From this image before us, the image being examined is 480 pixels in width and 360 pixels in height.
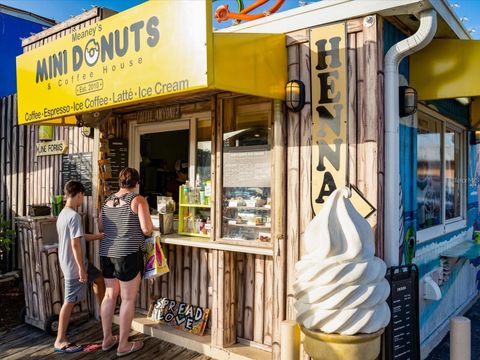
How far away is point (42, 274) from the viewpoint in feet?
15.4

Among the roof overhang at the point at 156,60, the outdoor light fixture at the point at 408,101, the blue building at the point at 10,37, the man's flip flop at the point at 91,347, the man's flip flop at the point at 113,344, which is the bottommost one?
the man's flip flop at the point at 91,347

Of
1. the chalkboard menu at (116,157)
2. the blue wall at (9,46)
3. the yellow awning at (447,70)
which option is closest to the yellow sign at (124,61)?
the chalkboard menu at (116,157)

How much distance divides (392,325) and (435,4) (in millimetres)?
2556

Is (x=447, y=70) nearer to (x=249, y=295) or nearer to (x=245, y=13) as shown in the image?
(x=245, y=13)

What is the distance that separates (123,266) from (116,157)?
1.68 meters

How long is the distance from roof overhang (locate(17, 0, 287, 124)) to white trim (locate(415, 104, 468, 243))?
1.96m

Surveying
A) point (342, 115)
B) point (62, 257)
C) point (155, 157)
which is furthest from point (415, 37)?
point (62, 257)

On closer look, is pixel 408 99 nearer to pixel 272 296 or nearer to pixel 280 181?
pixel 280 181

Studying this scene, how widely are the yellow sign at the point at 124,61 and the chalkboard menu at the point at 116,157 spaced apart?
2.88 ft

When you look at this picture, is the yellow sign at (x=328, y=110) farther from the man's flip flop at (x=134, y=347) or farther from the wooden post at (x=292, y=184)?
the man's flip flop at (x=134, y=347)

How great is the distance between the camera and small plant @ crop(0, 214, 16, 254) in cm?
620

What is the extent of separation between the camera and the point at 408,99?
137 inches

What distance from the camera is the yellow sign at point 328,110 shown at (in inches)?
133

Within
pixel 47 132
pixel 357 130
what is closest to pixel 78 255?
pixel 47 132
